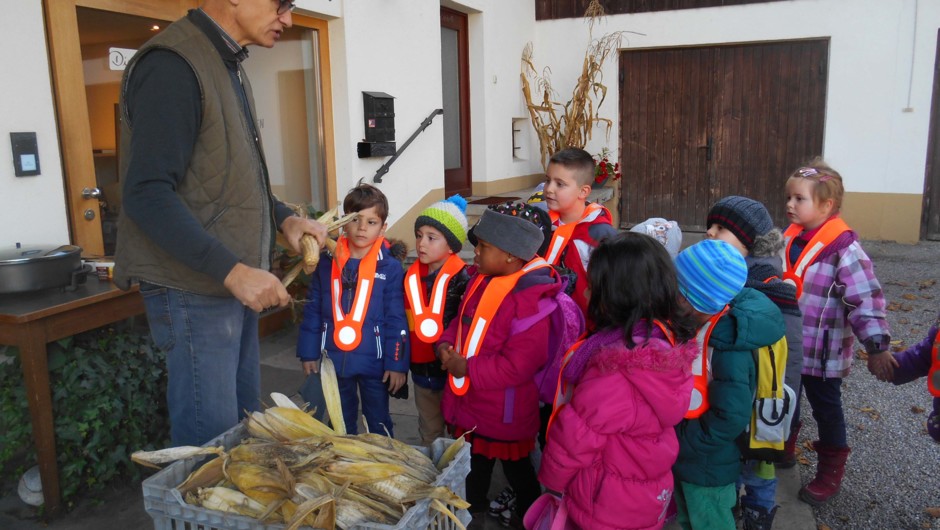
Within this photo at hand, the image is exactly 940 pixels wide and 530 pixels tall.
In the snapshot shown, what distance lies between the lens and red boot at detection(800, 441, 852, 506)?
3279 mm

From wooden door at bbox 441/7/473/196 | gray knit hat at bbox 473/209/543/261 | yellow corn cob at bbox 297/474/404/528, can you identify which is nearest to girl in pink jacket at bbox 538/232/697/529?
gray knit hat at bbox 473/209/543/261

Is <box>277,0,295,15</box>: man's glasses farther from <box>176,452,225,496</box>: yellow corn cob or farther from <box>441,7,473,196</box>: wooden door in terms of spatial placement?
<box>441,7,473,196</box>: wooden door

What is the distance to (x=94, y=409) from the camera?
3133 mm

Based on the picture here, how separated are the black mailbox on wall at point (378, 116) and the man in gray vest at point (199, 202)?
3.98m

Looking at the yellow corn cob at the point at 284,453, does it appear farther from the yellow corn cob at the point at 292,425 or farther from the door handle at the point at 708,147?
the door handle at the point at 708,147

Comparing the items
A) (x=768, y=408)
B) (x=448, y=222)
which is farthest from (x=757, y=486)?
(x=448, y=222)

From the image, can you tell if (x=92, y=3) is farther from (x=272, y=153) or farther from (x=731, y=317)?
(x=731, y=317)

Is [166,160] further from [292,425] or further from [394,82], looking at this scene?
[394,82]

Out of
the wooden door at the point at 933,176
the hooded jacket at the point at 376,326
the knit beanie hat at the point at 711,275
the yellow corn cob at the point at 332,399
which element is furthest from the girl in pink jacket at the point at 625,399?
the wooden door at the point at 933,176

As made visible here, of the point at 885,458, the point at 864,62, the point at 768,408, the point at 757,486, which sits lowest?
the point at 885,458

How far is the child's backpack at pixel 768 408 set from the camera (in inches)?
98.2

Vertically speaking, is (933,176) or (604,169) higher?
(604,169)

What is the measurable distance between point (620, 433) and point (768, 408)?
65 cm

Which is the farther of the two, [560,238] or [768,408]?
[560,238]
